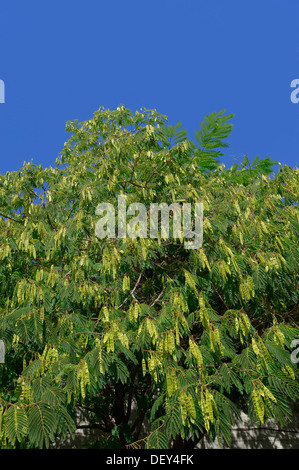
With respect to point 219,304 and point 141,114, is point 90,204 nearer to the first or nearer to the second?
point 219,304

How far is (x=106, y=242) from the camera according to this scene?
4.43 m

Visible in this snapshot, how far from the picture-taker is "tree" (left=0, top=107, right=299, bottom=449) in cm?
294

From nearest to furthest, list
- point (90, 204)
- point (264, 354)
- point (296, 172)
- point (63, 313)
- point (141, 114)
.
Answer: point (264, 354) < point (63, 313) < point (90, 204) < point (296, 172) < point (141, 114)

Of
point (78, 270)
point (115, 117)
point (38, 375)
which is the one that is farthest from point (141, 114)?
point (38, 375)

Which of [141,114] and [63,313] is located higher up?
[141,114]

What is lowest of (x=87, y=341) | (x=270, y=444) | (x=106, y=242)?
(x=270, y=444)

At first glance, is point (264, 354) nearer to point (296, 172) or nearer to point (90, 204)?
point (90, 204)

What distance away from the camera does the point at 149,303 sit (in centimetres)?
452

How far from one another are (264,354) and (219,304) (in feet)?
6.55

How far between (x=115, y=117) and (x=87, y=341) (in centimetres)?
495

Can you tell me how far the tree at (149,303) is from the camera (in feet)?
9.65

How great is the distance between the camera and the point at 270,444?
7387mm

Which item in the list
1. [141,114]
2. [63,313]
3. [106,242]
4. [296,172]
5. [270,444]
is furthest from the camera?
[270,444]
